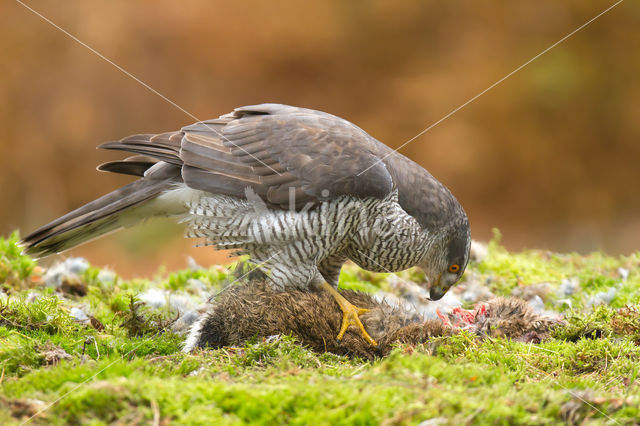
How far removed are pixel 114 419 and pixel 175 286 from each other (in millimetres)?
3324

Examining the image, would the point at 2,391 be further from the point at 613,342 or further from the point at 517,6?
the point at 517,6

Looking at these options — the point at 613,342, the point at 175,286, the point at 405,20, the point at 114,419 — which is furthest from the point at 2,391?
the point at 405,20

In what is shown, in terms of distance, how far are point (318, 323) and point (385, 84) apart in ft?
45.0

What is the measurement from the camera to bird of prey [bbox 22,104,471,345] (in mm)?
4461

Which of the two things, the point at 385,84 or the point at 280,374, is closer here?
the point at 280,374

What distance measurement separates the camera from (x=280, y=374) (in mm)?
3102

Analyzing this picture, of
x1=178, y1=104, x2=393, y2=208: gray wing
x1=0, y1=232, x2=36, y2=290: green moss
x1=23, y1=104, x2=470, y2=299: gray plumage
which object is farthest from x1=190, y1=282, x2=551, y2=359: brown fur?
x1=0, y1=232, x2=36, y2=290: green moss

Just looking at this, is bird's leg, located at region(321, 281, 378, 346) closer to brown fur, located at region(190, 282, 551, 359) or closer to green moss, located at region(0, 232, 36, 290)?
brown fur, located at region(190, 282, 551, 359)

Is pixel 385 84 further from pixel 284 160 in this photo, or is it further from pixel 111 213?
pixel 111 213

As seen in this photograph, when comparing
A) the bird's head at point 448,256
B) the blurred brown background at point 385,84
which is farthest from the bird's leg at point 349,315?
the blurred brown background at point 385,84

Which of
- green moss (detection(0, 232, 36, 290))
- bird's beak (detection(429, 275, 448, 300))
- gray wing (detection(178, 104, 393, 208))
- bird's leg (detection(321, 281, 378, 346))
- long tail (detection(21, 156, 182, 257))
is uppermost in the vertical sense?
gray wing (detection(178, 104, 393, 208))

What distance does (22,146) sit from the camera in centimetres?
1581

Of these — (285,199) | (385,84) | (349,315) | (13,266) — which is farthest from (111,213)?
(385,84)

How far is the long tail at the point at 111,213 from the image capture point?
463 centimetres
